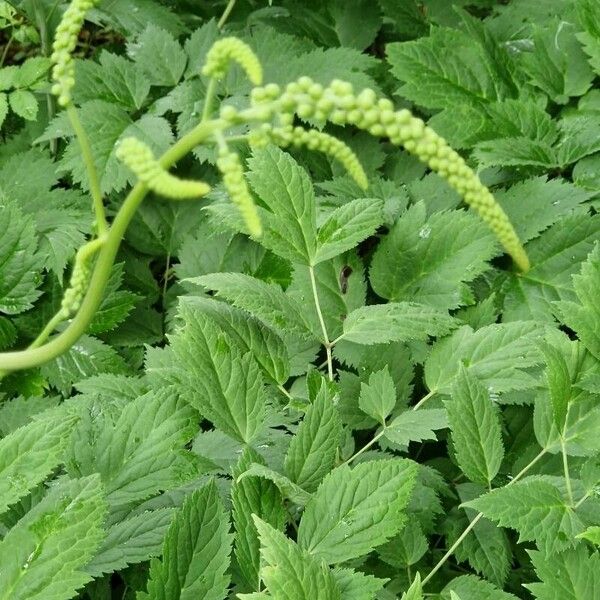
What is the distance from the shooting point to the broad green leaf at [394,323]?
50.6 inches

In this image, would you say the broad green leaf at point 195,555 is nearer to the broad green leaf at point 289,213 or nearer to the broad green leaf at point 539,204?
the broad green leaf at point 289,213

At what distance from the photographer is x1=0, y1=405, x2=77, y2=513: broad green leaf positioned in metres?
1.01

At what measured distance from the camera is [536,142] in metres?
1.75

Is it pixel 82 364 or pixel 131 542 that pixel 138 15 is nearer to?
pixel 82 364

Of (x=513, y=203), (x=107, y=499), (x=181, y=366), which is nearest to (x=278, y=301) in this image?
(x=181, y=366)

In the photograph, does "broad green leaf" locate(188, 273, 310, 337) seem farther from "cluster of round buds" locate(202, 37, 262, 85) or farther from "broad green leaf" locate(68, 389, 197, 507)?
"cluster of round buds" locate(202, 37, 262, 85)

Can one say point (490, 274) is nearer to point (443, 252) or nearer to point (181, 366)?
point (443, 252)

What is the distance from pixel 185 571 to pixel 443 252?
809mm

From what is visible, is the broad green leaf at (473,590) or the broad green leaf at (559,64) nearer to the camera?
the broad green leaf at (473,590)

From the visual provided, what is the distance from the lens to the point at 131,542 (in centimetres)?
112

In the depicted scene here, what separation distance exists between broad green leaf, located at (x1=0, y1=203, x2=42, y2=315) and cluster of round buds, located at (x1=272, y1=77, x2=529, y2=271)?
106 centimetres

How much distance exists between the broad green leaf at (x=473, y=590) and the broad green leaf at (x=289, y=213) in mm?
611

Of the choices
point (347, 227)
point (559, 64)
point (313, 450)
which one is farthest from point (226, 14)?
point (313, 450)

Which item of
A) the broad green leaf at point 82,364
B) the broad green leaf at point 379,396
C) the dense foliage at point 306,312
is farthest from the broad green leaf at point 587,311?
the broad green leaf at point 82,364
